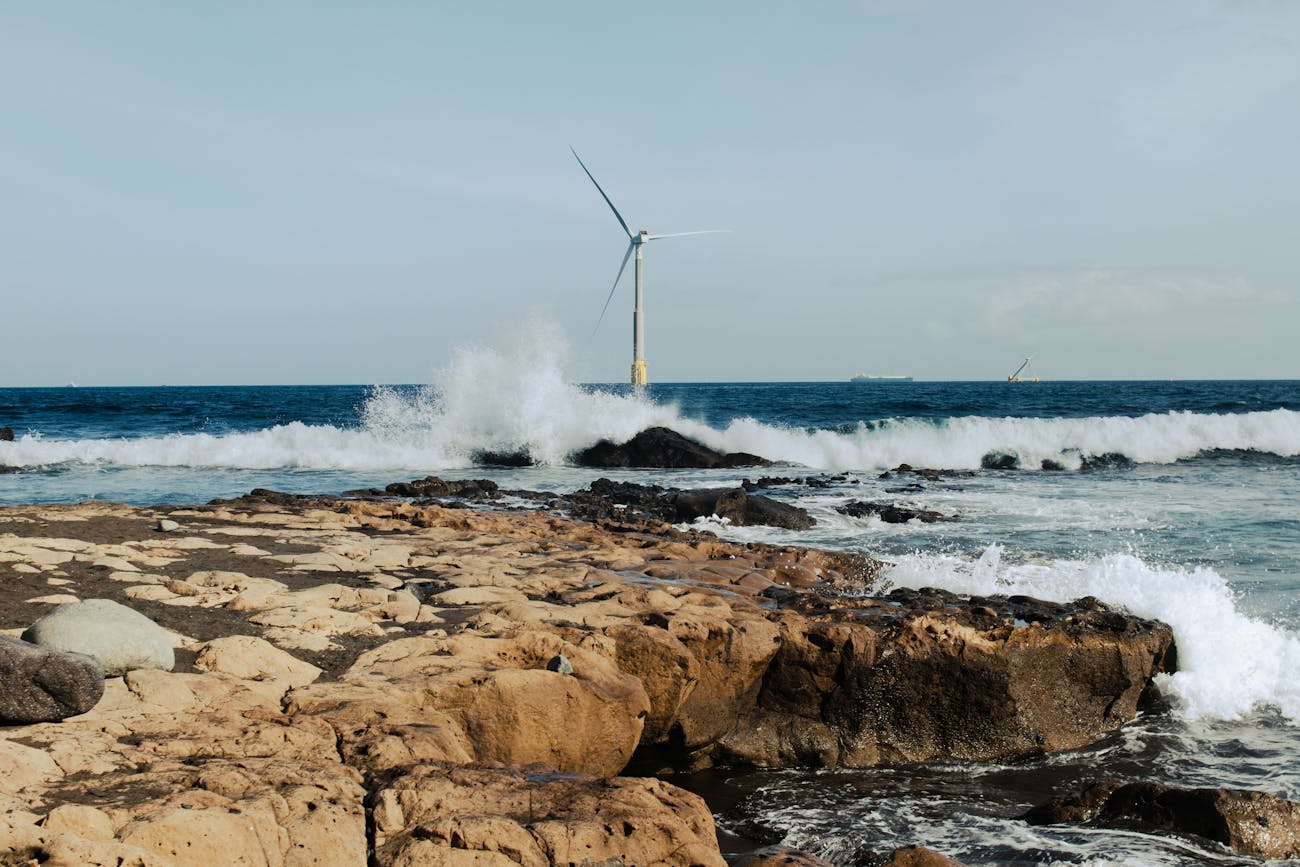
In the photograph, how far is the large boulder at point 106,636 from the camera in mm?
4273

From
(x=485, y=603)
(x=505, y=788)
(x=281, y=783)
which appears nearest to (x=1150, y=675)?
(x=485, y=603)

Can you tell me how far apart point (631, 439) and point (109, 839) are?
21.6m

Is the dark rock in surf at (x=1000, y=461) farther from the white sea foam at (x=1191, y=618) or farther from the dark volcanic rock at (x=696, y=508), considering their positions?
the white sea foam at (x=1191, y=618)

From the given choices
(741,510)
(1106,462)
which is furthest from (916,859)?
(1106,462)

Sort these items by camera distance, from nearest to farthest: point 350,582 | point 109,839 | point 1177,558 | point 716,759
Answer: point 109,839, point 716,759, point 350,582, point 1177,558

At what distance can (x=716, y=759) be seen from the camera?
643 cm

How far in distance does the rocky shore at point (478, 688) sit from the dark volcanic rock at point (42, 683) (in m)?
0.06

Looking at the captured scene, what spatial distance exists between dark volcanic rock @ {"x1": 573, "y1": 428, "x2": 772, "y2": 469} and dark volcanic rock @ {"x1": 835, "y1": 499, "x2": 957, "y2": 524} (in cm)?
813

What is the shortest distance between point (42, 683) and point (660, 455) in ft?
66.5

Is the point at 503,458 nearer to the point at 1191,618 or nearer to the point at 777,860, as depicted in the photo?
the point at 1191,618

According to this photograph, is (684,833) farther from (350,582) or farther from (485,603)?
(350,582)

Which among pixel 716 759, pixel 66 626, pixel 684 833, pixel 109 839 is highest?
pixel 66 626

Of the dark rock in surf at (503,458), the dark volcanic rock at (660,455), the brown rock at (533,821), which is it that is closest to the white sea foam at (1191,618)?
the brown rock at (533,821)

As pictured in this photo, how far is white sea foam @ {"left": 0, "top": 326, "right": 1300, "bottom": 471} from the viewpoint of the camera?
23.8m
